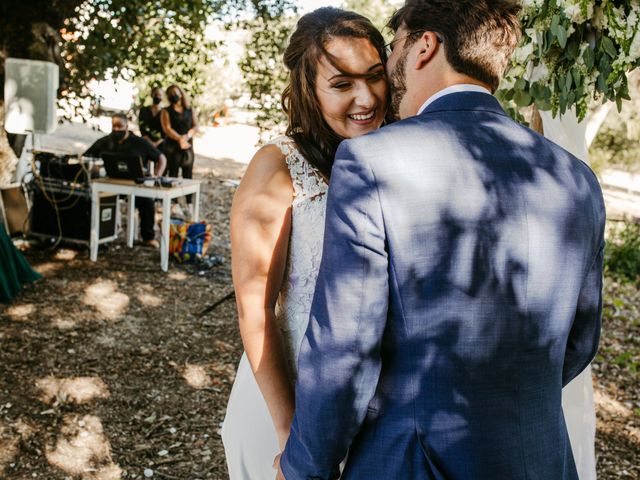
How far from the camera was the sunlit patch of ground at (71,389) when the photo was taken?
4.37 meters

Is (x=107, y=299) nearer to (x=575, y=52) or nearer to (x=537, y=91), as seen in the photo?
(x=537, y=91)

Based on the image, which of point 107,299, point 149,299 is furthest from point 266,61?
point 107,299

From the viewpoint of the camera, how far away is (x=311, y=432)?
129 cm

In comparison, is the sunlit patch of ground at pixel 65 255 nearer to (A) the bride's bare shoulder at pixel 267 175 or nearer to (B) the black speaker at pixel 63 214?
(B) the black speaker at pixel 63 214

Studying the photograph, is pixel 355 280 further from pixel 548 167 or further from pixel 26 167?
pixel 26 167

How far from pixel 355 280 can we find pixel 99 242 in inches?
285

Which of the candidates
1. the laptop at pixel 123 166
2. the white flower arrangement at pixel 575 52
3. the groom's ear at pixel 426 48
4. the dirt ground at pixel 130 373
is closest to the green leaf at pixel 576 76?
the white flower arrangement at pixel 575 52

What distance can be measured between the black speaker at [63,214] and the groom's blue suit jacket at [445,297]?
713 centimetres

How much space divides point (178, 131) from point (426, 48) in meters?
9.01

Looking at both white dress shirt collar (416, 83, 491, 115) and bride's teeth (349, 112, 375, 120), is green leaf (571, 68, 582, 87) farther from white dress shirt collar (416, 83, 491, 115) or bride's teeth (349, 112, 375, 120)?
white dress shirt collar (416, 83, 491, 115)

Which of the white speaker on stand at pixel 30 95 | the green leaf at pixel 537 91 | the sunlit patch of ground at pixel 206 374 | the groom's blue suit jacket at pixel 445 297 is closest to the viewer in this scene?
the groom's blue suit jacket at pixel 445 297

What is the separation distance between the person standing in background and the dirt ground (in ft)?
8.50

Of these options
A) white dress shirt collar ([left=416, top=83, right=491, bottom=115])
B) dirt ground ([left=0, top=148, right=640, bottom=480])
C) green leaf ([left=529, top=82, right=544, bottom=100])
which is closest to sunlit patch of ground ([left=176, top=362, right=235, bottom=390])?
dirt ground ([left=0, top=148, right=640, bottom=480])

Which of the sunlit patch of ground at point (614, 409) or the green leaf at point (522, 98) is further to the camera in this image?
the sunlit patch of ground at point (614, 409)
